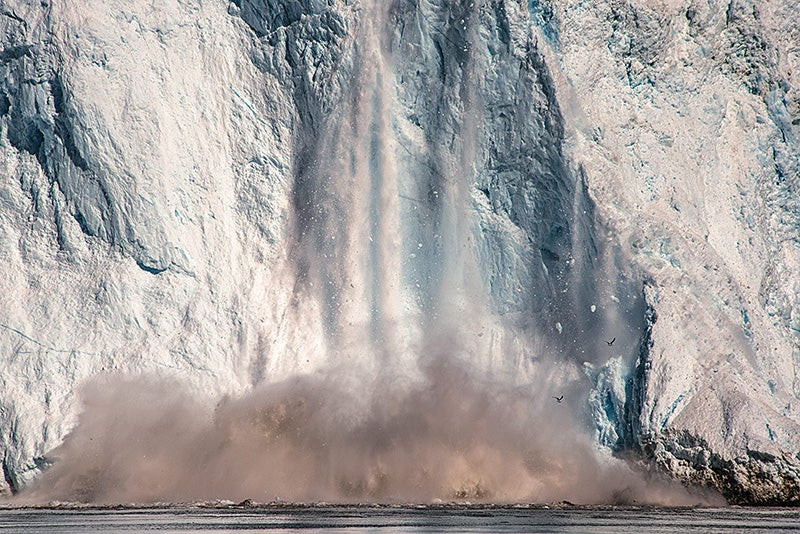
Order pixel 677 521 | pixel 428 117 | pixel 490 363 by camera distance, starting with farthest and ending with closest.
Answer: pixel 428 117 → pixel 490 363 → pixel 677 521

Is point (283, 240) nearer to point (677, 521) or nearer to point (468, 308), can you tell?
point (468, 308)

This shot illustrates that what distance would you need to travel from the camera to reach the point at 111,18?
4509 centimetres

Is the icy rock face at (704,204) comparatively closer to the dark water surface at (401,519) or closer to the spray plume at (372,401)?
the spray plume at (372,401)

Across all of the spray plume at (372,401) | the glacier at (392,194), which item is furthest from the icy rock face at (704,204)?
the spray plume at (372,401)

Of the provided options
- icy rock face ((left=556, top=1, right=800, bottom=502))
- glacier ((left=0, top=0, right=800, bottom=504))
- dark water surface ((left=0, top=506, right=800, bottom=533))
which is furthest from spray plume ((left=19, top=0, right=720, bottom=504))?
icy rock face ((left=556, top=1, right=800, bottom=502))

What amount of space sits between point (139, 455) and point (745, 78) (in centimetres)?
2799

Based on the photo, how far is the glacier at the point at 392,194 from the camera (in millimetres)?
41469

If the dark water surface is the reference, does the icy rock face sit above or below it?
above

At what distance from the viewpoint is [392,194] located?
4531 cm

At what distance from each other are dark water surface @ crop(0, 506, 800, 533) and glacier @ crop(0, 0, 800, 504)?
→ 4.89 metres

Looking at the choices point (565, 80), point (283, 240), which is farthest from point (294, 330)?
point (565, 80)

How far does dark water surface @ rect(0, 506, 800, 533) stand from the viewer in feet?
104

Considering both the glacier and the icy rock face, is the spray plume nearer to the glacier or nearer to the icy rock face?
the glacier

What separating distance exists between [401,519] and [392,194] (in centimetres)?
1563
